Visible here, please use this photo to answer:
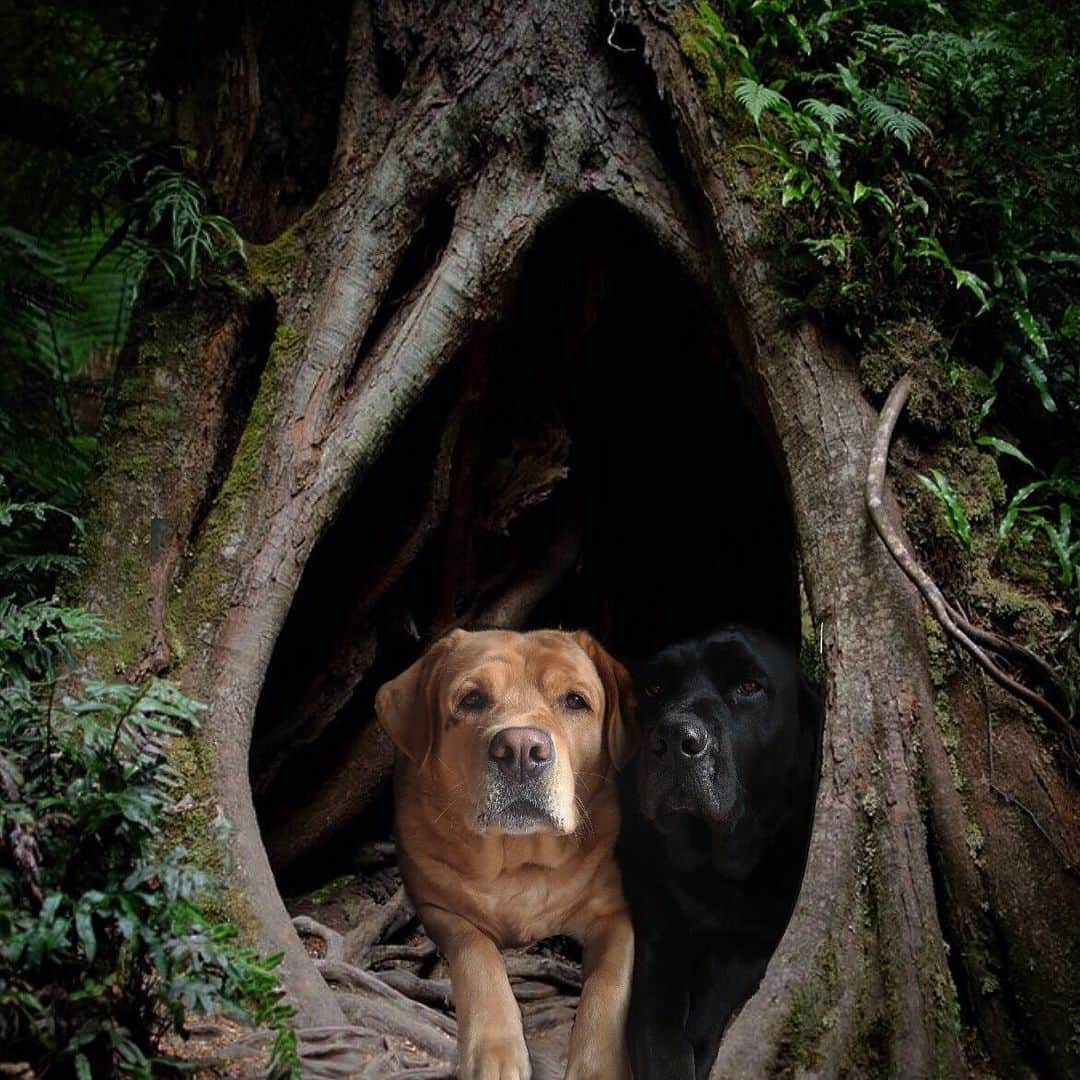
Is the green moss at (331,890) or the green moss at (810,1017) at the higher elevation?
the green moss at (331,890)

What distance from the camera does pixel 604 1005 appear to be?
3258 millimetres

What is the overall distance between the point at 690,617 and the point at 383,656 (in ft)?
4.18

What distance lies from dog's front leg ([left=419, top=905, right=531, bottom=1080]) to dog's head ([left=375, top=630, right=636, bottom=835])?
13.7 inches

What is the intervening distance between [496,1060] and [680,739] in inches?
38.2

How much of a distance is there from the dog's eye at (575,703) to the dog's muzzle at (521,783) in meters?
0.32

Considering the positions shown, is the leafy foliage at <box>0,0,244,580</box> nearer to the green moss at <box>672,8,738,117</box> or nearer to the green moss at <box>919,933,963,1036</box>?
the green moss at <box>672,8,738,117</box>

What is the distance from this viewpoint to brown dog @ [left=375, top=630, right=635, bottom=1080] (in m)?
3.21

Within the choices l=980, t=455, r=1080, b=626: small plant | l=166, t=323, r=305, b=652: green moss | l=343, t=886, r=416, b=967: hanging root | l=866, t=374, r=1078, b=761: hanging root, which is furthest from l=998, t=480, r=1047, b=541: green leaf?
l=166, t=323, r=305, b=652: green moss

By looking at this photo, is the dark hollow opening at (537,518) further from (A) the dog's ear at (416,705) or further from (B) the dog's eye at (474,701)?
(B) the dog's eye at (474,701)

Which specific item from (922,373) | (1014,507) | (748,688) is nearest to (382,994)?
(748,688)

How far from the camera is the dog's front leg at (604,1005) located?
3.14 metres

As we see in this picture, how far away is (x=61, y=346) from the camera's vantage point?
7.05 meters

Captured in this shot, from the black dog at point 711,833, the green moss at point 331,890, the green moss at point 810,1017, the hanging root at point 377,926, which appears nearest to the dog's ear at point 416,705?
the black dog at point 711,833

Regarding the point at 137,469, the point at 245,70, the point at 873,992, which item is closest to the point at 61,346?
the point at 245,70
